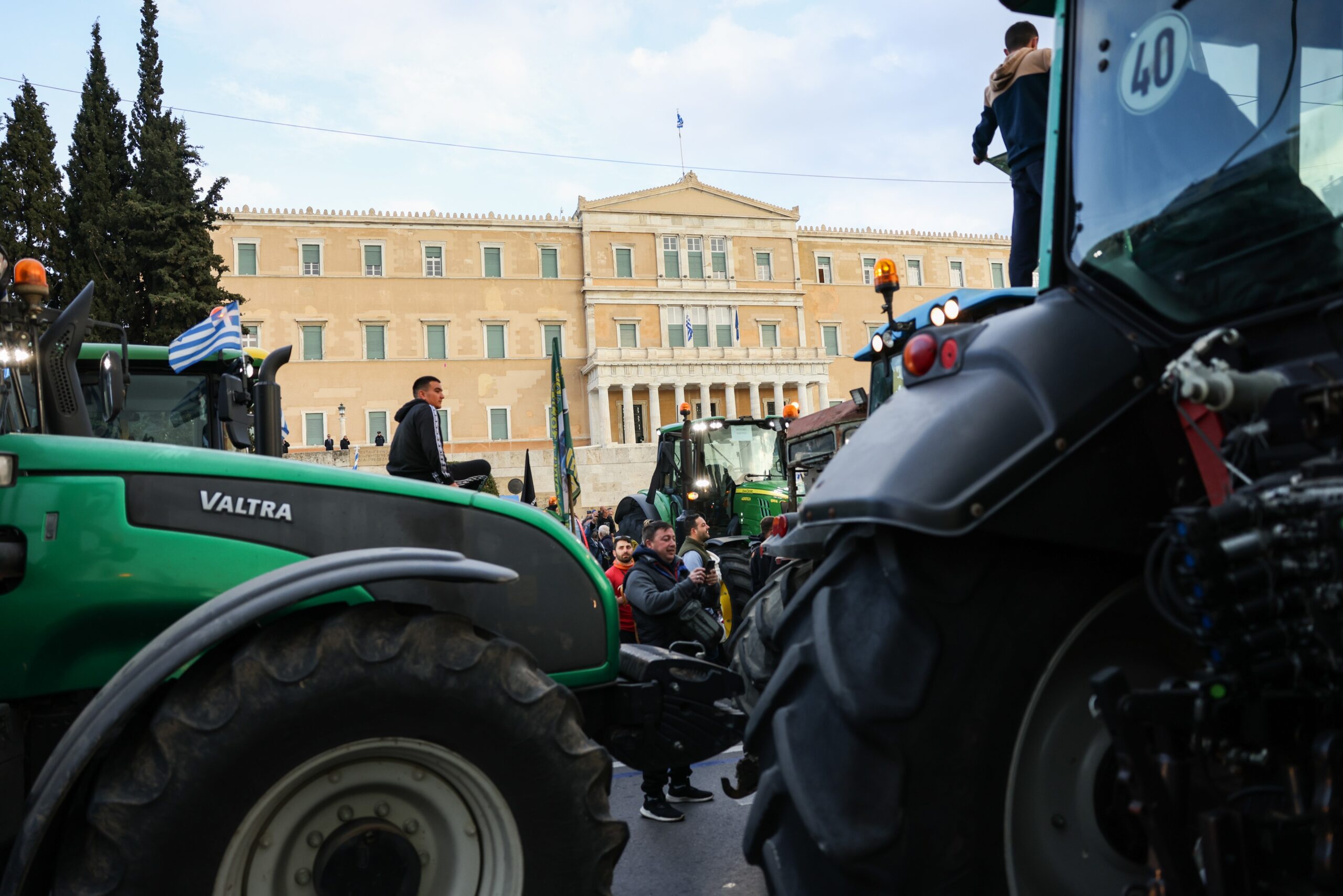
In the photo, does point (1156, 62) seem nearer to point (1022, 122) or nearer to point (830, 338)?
point (1022, 122)

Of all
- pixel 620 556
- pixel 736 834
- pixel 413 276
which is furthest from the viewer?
pixel 413 276

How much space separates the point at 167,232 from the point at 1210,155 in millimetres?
25041

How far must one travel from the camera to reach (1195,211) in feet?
5.93

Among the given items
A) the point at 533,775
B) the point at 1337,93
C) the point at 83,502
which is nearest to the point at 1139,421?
the point at 1337,93

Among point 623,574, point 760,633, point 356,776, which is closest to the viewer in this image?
point 356,776

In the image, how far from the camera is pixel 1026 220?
4137 mm

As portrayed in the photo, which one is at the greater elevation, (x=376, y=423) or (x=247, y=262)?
(x=247, y=262)

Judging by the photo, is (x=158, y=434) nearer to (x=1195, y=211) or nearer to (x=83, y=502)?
(x=83, y=502)

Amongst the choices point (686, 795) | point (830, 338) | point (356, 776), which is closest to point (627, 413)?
point (830, 338)

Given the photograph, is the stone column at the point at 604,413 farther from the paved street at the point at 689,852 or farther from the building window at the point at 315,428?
the paved street at the point at 689,852

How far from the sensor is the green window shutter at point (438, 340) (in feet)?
172

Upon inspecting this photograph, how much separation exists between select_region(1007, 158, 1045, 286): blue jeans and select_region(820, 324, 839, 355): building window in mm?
55488

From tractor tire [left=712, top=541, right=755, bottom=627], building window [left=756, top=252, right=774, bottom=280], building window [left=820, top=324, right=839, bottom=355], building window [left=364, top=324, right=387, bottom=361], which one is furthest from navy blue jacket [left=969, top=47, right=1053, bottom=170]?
building window [left=820, top=324, right=839, bottom=355]

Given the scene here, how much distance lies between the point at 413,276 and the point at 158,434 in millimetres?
47543
